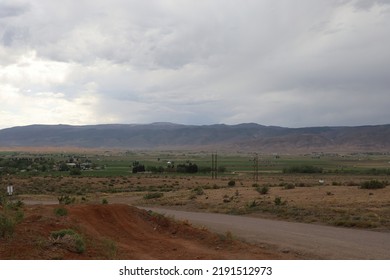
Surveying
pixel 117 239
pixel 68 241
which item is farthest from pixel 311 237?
pixel 68 241

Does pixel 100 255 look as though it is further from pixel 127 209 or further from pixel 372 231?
pixel 372 231

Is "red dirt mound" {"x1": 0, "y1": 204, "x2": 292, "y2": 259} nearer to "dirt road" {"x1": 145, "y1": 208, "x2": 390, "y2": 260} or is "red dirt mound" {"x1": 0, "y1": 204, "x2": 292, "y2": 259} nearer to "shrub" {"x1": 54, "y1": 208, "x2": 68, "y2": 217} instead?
"shrub" {"x1": 54, "y1": 208, "x2": 68, "y2": 217}

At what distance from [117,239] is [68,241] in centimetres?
420

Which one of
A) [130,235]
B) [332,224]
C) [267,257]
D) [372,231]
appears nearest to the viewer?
[267,257]

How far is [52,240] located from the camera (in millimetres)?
13984

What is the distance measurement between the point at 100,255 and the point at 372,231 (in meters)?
14.1

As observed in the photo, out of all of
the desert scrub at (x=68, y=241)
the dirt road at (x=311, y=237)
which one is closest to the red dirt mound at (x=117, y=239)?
the desert scrub at (x=68, y=241)

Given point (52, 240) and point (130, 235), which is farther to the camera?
point (130, 235)

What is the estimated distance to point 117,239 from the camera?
1805cm

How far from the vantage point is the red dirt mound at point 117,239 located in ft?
44.1

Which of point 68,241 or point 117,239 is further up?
point 68,241

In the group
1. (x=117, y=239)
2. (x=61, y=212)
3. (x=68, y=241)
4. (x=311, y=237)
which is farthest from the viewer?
(x=311, y=237)

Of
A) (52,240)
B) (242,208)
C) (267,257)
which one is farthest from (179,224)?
(242,208)

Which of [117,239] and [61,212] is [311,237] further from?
[61,212]
